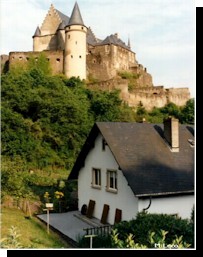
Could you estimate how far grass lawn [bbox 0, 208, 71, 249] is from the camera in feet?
30.4

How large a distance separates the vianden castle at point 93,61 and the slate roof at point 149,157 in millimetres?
25800

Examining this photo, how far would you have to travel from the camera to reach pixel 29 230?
10.7 metres

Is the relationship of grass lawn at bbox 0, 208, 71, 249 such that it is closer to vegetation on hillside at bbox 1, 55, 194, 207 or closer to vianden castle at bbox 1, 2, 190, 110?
vegetation on hillside at bbox 1, 55, 194, 207

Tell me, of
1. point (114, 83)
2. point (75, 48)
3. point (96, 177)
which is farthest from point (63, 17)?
point (96, 177)

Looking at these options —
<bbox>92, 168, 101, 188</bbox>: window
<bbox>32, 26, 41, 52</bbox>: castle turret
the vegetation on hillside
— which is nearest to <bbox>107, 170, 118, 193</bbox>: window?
<bbox>92, 168, 101, 188</bbox>: window

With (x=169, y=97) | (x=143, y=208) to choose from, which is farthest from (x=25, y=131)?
(x=169, y=97)

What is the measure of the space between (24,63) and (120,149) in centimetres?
3258

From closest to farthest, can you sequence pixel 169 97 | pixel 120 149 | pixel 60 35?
1. pixel 120 149
2. pixel 169 97
3. pixel 60 35

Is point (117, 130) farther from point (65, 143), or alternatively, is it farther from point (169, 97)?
point (169, 97)

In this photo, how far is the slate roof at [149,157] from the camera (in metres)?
9.96

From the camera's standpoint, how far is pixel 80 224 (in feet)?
37.8

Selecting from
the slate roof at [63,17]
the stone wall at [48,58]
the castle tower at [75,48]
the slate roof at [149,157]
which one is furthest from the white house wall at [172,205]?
the slate roof at [63,17]

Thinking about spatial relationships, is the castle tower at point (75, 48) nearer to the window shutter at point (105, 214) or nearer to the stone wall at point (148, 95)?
the stone wall at point (148, 95)

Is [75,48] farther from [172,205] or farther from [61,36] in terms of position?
[172,205]
